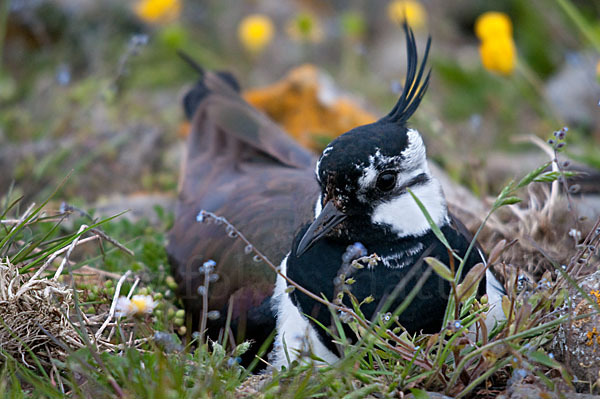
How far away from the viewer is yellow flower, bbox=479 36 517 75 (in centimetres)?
444

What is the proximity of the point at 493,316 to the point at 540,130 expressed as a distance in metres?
4.01

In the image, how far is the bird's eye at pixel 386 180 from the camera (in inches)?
102

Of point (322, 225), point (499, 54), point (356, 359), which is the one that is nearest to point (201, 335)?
point (356, 359)

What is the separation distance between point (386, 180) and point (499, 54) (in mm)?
2288

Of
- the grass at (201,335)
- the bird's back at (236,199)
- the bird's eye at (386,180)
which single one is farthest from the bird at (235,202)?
the bird's eye at (386,180)

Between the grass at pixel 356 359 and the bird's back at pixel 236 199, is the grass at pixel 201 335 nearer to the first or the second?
the grass at pixel 356 359

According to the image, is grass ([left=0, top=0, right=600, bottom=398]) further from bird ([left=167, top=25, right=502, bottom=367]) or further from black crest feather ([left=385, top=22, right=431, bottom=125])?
black crest feather ([left=385, top=22, right=431, bottom=125])

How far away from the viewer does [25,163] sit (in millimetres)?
4969

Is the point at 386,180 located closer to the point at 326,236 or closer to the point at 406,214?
the point at 406,214

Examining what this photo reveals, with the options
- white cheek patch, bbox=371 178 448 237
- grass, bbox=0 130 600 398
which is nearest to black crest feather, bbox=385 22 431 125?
white cheek patch, bbox=371 178 448 237

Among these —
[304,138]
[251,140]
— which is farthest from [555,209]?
[304,138]

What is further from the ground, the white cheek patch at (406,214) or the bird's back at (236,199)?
the white cheek patch at (406,214)

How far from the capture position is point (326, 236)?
2.71 metres

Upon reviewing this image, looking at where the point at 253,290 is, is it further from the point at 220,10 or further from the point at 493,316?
the point at 220,10
